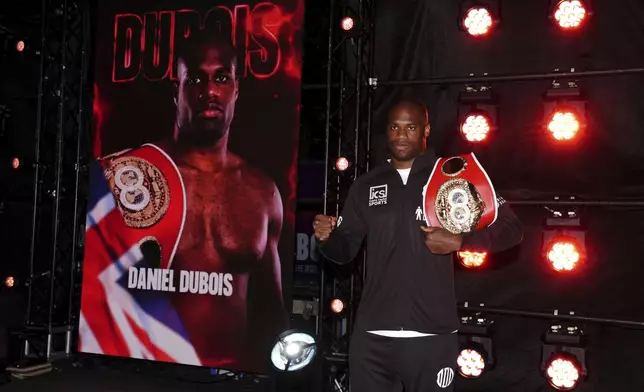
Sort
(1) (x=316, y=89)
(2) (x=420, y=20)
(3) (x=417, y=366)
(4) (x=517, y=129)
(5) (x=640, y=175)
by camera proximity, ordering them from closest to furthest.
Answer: (3) (x=417, y=366) < (5) (x=640, y=175) < (4) (x=517, y=129) < (2) (x=420, y=20) < (1) (x=316, y=89)

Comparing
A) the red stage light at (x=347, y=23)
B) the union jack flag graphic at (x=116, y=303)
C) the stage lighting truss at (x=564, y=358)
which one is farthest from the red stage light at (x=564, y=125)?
the union jack flag graphic at (x=116, y=303)

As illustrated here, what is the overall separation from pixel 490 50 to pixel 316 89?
5.35 ft

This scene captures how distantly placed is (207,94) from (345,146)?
55.5 inches

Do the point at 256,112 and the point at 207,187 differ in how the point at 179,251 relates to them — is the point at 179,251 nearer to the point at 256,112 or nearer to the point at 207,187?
the point at 207,187

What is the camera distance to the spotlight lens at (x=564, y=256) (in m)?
4.70

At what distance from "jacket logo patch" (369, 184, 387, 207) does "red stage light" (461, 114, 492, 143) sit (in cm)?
204

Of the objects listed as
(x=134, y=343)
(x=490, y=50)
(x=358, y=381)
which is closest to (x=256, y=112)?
(x=490, y=50)

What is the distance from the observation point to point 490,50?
5.26m

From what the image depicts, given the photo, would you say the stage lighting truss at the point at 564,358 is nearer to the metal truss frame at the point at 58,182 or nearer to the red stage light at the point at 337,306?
the red stage light at the point at 337,306

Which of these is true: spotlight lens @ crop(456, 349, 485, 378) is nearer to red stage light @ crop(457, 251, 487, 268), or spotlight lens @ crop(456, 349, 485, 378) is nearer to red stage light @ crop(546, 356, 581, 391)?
red stage light @ crop(546, 356, 581, 391)

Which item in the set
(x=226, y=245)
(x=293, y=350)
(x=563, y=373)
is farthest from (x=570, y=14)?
(x=226, y=245)

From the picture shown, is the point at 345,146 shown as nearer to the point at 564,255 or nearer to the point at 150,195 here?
the point at 150,195

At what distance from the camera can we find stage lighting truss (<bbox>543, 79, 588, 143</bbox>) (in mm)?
4742

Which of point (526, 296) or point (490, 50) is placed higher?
point (490, 50)
